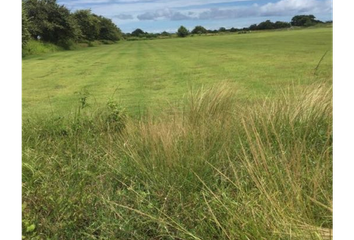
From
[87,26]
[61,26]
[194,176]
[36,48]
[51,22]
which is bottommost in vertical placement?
[194,176]

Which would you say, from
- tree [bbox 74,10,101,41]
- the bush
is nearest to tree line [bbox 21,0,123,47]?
tree [bbox 74,10,101,41]

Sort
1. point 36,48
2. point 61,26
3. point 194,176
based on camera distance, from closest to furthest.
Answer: point 194,176
point 36,48
point 61,26

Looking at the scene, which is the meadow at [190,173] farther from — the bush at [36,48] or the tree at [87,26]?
the tree at [87,26]

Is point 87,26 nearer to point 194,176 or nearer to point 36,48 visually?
point 36,48

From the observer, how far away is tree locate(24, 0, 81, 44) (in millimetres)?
28922

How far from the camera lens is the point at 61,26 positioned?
30.8m

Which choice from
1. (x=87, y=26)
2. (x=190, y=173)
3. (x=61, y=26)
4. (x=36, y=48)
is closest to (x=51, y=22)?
(x=61, y=26)

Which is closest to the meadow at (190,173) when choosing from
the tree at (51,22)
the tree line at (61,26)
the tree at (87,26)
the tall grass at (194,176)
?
the tall grass at (194,176)

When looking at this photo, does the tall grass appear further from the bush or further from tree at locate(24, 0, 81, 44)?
tree at locate(24, 0, 81, 44)

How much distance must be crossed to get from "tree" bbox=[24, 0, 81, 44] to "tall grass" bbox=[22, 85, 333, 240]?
27975 millimetres

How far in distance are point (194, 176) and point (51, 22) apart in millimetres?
32327
